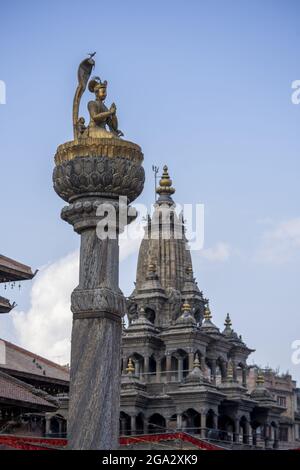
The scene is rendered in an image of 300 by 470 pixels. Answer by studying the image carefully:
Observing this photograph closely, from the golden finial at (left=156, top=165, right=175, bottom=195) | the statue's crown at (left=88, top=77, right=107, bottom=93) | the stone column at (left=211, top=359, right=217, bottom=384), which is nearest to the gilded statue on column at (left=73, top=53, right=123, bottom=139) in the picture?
the statue's crown at (left=88, top=77, right=107, bottom=93)

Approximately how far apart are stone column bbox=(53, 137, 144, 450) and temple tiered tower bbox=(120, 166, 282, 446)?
38329mm

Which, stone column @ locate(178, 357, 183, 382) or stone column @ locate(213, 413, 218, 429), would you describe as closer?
stone column @ locate(213, 413, 218, 429)

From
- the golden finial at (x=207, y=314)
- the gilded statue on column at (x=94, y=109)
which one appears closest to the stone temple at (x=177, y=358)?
the golden finial at (x=207, y=314)

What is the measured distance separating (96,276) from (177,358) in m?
42.5

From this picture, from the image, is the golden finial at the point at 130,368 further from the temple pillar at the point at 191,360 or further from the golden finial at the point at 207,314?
the golden finial at the point at 207,314

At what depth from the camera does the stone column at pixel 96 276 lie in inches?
587

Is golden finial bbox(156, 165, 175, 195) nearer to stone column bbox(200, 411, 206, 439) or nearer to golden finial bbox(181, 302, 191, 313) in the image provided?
golden finial bbox(181, 302, 191, 313)

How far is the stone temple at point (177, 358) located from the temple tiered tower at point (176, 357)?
0.19 ft

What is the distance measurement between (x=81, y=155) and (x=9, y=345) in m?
25.5

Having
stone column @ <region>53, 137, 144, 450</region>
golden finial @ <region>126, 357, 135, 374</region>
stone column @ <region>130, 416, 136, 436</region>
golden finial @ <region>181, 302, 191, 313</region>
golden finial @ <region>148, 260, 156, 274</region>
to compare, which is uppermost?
golden finial @ <region>148, 260, 156, 274</region>

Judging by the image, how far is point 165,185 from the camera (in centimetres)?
6450

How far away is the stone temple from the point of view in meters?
54.6

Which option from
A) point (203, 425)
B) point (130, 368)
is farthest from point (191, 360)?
point (203, 425)
